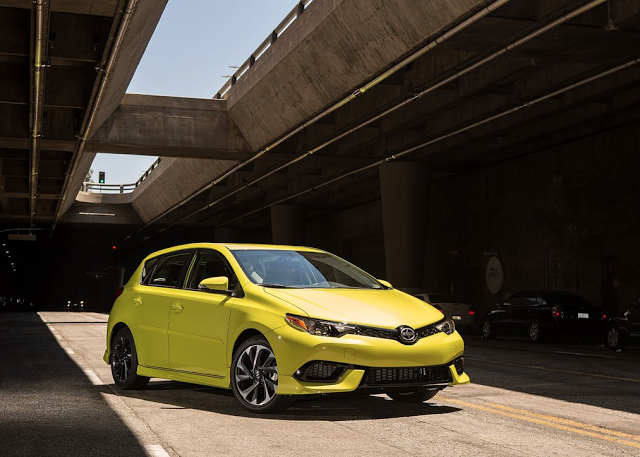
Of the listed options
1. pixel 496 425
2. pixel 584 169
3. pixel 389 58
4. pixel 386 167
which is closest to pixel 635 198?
pixel 584 169

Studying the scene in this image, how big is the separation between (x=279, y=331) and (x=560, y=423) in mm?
2688

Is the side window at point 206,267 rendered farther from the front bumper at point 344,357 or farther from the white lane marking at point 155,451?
the white lane marking at point 155,451

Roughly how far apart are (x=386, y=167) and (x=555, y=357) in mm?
17357

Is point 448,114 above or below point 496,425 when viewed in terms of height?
above

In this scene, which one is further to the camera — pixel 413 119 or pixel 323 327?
pixel 413 119

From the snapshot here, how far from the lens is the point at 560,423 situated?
8.51 meters

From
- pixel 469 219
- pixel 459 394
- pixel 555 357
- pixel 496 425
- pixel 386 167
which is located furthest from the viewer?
pixel 469 219

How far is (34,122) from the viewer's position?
26.6 meters

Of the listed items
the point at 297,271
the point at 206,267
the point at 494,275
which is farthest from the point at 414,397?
the point at 494,275

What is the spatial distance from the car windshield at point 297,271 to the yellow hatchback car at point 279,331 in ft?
0.04

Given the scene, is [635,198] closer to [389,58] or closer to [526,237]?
[526,237]

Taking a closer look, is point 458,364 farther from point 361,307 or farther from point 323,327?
point 323,327

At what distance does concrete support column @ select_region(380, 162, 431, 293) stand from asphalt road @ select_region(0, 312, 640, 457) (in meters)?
21.3

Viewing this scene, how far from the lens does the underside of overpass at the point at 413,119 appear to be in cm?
1897
